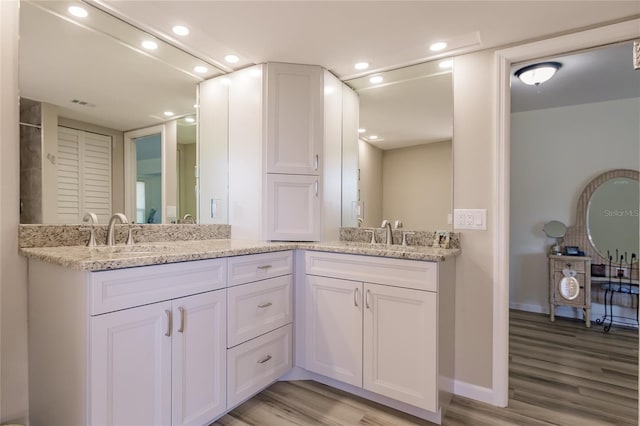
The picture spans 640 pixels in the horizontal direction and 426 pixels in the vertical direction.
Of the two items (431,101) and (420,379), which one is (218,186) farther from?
(420,379)

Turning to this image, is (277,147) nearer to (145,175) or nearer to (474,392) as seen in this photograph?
(145,175)

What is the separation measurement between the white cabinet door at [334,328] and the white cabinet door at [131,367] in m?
0.93

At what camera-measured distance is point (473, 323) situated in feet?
6.54

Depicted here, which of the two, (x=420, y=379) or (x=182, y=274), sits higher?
(x=182, y=274)

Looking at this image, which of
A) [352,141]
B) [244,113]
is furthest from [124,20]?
[352,141]

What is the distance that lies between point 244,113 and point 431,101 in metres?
1.38

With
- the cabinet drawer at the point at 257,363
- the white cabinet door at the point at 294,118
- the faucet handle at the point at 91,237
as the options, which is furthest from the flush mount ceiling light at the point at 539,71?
the faucet handle at the point at 91,237

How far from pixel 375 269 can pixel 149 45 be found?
198cm

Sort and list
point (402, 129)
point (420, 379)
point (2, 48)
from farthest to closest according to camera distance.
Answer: point (402, 129) → point (420, 379) → point (2, 48)

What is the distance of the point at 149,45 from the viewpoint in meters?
1.99

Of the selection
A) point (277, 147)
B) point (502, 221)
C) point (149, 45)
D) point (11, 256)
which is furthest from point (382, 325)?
point (149, 45)

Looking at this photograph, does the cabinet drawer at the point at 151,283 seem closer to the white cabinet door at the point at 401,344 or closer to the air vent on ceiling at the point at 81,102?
the white cabinet door at the point at 401,344

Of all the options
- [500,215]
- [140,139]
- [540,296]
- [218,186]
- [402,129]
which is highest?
[402,129]

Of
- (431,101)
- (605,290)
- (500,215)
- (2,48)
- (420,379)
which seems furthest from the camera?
(605,290)
